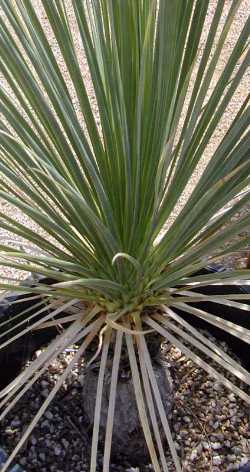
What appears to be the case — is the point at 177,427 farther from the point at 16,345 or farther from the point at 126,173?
the point at 126,173

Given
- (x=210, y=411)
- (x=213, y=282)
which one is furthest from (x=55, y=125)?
(x=210, y=411)

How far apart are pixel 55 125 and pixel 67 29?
13cm

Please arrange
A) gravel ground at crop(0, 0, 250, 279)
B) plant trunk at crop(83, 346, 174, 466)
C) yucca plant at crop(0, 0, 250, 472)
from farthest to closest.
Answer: gravel ground at crop(0, 0, 250, 279) < plant trunk at crop(83, 346, 174, 466) < yucca plant at crop(0, 0, 250, 472)

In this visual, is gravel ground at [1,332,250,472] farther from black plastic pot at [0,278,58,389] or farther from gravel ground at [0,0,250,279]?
gravel ground at [0,0,250,279]

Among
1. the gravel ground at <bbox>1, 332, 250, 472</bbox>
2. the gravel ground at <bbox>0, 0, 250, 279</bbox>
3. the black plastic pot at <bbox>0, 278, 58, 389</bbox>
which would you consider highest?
the gravel ground at <bbox>0, 0, 250, 279</bbox>

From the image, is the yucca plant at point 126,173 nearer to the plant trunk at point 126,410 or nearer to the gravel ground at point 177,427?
the plant trunk at point 126,410

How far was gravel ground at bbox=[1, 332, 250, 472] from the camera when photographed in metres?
1.08

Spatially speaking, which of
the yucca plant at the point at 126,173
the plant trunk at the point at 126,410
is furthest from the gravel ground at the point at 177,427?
the yucca plant at the point at 126,173

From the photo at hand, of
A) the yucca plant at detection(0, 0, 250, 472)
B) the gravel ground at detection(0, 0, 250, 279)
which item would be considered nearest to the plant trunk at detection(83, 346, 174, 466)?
the yucca plant at detection(0, 0, 250, 472)

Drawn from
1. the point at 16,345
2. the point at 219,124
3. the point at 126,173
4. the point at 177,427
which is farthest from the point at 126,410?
the point at 219,124

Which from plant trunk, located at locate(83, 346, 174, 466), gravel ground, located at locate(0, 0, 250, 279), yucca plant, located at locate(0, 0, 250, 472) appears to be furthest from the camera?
gravel ground, located at locate(0, 0, 250, 279)

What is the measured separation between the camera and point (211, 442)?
1.12 m

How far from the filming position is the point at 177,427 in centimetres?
113

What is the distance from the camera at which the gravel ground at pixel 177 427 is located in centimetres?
108
